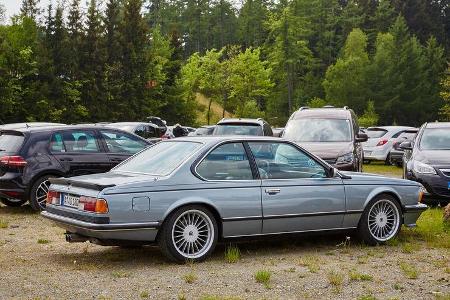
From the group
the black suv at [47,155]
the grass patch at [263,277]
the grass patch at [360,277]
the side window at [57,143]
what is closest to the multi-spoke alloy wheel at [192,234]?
the grass patch at [263,277]

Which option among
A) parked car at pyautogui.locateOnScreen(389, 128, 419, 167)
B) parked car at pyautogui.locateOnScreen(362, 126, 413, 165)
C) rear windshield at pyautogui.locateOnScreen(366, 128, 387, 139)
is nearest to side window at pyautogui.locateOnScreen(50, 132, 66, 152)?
parked car at pyautogui.locateOnScreen(389, 128, 419, 167)

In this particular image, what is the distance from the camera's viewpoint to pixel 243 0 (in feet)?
359

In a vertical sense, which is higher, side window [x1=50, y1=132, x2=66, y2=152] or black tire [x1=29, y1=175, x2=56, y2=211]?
side window [x1=50, y1=132, x2=66, y2=152]

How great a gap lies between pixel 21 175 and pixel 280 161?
5531 millimetres

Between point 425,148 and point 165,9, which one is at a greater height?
point 165,9

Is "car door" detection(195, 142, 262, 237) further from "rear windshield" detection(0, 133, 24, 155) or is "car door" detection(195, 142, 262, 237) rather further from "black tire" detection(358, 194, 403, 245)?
"rear windshield" detection(0, 133, 24, 155)

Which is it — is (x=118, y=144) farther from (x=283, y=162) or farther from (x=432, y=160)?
(x=432, y=160)

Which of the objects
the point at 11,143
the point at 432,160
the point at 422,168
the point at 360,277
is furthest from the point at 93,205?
the point at 432,160

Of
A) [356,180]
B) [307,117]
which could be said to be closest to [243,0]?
[307,117]

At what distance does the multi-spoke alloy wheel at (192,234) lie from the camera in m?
7.60

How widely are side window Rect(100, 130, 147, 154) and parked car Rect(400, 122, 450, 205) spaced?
547cm

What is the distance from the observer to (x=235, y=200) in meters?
7.82

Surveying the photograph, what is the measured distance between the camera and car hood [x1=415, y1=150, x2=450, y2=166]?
12.5 m

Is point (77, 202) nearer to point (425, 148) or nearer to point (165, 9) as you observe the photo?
point (425, 148)
